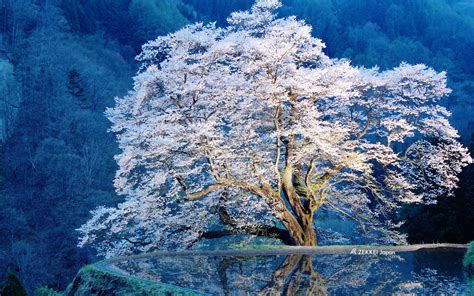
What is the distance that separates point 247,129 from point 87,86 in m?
36.8

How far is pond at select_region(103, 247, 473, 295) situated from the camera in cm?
506

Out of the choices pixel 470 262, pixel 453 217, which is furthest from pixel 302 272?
pixel 453 217

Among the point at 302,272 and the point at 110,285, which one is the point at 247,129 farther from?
the point at 110,285

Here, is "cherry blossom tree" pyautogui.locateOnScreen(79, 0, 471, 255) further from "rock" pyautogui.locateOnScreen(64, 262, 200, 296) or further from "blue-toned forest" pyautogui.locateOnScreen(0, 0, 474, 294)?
"blue-toned forest" pyautogui.locateOnScreen(0, 0, 474, 294)

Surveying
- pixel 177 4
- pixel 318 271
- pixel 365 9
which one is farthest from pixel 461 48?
pixel 318 271

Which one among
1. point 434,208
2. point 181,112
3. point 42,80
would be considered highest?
point 42,80

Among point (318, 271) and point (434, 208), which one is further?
point (434, 208)

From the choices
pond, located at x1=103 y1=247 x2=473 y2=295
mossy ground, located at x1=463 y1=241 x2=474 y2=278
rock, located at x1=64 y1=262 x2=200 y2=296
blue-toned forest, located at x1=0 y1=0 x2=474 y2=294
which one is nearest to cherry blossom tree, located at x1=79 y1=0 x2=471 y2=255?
pond, located at x1=103 y1=247 x2=473 y2=295

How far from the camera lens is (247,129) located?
10266mm

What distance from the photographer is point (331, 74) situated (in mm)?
10039

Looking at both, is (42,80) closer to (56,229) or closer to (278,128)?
(56,229)

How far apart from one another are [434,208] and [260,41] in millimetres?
10919

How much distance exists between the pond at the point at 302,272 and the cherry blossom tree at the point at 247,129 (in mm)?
2784

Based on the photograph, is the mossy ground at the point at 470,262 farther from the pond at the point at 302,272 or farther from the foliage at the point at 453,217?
the foliage at the point at 453,217
